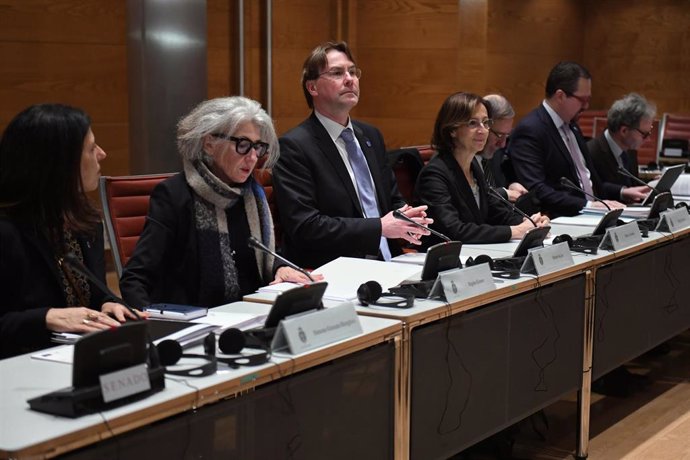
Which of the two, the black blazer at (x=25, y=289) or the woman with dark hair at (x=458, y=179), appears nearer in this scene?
the black blazer at (x=25, y=289)

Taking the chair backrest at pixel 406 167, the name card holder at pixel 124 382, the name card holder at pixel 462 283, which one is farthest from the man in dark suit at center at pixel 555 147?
the name card holder at pixel 124 382

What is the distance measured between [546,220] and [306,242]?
107cm

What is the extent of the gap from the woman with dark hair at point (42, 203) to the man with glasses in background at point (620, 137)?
3.53 metres

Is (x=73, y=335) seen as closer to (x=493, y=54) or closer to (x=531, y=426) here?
(x=531, y=426)

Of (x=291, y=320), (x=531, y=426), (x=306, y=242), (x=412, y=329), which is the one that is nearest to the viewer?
(x=291, y=320)

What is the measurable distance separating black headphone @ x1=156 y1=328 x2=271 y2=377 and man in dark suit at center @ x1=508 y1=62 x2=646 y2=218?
282 cm

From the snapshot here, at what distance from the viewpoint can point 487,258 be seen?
117 inches

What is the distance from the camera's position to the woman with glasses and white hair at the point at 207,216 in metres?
2.90

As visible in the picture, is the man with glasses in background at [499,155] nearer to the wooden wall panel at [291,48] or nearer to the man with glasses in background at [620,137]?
the man with glasses in background at [620,137]

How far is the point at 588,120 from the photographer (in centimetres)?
917

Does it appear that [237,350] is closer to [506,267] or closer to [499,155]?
[506,267]

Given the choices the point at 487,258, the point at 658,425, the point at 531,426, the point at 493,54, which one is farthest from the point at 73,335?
the point at 493,54

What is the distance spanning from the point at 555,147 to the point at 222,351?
307cm

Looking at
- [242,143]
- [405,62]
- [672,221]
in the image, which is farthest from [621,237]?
[405,62]
